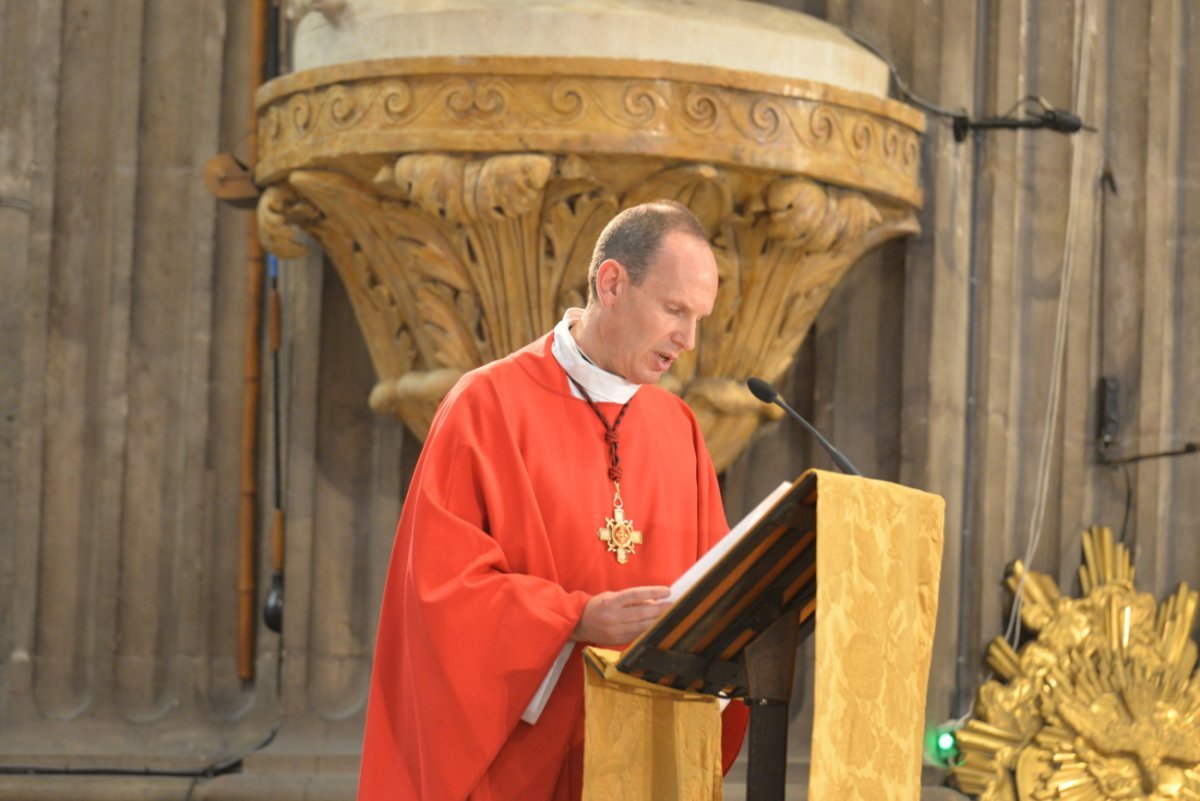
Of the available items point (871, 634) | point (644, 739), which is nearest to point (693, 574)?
point (871, 634)

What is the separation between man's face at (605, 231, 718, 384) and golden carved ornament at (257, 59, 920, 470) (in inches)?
40.3

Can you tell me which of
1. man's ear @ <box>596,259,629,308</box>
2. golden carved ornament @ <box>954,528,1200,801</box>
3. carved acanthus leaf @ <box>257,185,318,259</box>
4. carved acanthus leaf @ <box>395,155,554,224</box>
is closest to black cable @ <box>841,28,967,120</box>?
carved acanthus leaf @ <box>395,155,554,224</box>

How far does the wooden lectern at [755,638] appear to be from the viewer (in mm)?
3012

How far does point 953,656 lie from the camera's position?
5145mm

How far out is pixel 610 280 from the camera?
357 centimetres

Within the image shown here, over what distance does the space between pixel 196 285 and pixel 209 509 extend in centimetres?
60

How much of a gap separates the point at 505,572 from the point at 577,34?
5.07 feet

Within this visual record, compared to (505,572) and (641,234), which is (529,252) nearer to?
(641,234)

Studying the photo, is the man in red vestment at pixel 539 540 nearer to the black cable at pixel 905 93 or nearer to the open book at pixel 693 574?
the open book at pixel 693 574

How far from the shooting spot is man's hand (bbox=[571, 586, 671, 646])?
322cm

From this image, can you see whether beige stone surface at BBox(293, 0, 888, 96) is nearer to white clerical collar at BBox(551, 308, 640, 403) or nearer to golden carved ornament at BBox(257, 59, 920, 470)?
golden carved ornament at BBox(257, 59, 920, 470)

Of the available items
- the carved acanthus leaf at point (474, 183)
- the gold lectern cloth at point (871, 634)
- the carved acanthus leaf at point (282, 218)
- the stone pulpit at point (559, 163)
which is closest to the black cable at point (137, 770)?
the stone pulpit at point (559, 163)

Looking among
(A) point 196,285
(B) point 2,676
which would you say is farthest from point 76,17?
(B) point 2,676

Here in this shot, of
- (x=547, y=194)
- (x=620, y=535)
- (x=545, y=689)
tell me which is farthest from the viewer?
(x=547, y=194)
